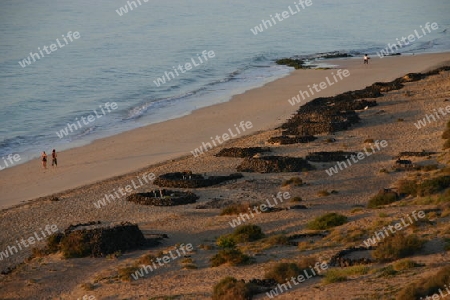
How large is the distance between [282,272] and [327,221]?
254 inches

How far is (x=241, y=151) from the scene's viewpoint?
42938mm

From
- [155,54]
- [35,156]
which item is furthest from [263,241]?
[155,54]

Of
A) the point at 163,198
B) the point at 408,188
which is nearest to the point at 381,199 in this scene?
the point at 408,188

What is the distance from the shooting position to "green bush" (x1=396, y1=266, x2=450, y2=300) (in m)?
17.9

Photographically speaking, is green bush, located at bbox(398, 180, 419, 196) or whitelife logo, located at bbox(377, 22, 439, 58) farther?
whitelife logo, located at bbox(377, 22, 439, 58)

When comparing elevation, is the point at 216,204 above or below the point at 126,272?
below

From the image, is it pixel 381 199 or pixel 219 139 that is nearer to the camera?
pixel 381 199

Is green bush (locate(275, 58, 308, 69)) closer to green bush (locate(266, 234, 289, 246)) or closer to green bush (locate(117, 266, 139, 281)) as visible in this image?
green bush (locate(266, 234, 289, 246))

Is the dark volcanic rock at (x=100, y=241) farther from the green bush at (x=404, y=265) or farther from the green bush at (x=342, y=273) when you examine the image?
the green bush at (x=404, y=265)

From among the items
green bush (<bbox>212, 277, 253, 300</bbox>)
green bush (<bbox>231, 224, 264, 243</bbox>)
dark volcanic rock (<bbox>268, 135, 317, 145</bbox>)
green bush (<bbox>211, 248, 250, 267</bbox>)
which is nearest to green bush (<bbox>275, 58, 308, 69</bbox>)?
dark volcanic rock (<bbox>268, 135, 317, 145</bbox>)

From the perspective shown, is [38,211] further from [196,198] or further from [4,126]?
[4,126]

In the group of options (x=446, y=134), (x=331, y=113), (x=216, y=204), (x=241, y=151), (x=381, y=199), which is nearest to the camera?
(x=381, y=199)

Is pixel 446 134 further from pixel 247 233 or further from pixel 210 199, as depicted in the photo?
pixel 247 233

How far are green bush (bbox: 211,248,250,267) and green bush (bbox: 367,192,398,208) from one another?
24.7 feet
